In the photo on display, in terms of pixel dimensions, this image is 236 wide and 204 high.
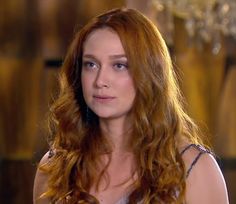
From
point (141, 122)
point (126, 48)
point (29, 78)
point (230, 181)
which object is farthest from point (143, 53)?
point (230, 181)

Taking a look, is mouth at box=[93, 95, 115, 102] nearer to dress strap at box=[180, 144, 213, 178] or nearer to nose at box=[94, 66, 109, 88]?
nose at box=[94, 66, 109, 88]

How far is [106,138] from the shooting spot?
5.21 ft

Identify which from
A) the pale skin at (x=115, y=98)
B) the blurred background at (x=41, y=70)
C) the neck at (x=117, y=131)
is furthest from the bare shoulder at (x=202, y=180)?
the blurred background at (x=41, y=70)

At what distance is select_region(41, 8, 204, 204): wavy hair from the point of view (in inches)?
57.3

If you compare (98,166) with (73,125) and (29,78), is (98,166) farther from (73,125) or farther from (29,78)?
(29,78)

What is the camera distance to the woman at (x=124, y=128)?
1.46 m

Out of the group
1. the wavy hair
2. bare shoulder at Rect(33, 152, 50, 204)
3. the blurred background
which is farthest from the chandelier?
bare shoulder at Rect(33, 152, 50, 204)

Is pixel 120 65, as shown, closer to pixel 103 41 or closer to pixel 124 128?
pixel 103 41

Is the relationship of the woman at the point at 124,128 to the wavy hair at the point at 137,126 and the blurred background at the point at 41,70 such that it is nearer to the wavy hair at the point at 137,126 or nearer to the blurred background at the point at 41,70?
the wavy hair at the point at 137,126

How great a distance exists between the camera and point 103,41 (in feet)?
4.81

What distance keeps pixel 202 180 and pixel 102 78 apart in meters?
0.31

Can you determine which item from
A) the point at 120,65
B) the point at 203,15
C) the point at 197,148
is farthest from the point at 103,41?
the point at 203,15

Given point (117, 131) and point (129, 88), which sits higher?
point (129, 88)

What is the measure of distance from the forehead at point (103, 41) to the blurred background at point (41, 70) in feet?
6.96
